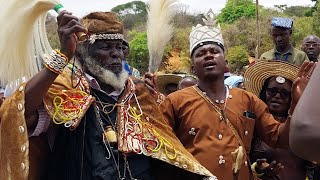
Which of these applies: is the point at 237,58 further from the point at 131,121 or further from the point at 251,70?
the point at 131,121

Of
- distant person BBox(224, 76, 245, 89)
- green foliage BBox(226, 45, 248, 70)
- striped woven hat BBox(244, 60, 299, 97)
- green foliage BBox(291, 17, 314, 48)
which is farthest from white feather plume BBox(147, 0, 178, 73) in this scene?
green foliage BBox(291, 17, 314, 48)

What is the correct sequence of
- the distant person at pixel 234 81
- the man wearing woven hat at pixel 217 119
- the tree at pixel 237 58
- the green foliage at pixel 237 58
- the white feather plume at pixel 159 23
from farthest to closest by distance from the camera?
the green foliage at pixel 237 58, the tree at pixel 237 58, the distant person at pixel 234 81, the white feather plume at pixel 159 23, the man wearing woven hat at pixel 217 119

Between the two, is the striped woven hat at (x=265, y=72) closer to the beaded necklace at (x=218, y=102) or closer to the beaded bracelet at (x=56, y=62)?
the beaded necklace at (x=218, y=102)

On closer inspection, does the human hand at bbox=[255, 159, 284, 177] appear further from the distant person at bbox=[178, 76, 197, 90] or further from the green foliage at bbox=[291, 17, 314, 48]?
the green foliage at bbox=[291, 17, 314, 48]

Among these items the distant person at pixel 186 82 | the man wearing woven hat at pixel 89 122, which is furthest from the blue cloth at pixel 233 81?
the man wearing woven hat at pixel 89 122

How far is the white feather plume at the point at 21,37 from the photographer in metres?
3.10

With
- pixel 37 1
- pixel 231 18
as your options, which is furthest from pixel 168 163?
pixel 231 18

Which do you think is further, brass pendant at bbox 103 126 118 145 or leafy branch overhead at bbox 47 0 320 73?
leafy branch overhead at bbox 47 0 320 73

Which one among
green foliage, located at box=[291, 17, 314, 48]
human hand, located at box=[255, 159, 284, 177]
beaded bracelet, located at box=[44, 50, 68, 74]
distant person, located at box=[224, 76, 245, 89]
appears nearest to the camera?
beaded bracelet, located at box=[44, 50, 68, 74]

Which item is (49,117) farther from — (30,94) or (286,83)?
(286,83)

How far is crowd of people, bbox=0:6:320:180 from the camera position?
302 cm

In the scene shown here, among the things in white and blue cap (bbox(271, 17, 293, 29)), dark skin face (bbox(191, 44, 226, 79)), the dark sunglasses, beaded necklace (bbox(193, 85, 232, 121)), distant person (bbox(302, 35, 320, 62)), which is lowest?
distant person (bbox(302, 35, 320, 62))

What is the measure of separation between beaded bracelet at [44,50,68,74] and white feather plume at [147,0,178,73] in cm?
130

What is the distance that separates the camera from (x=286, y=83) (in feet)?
14.2
